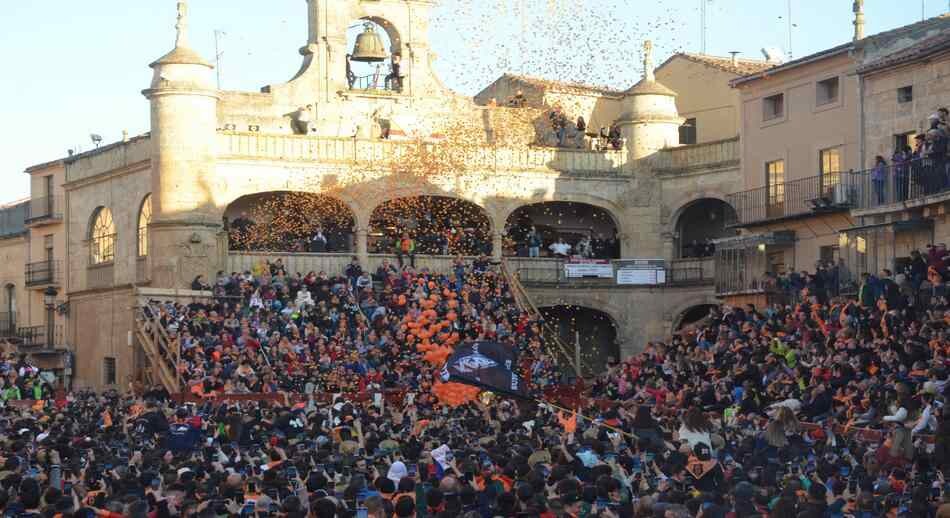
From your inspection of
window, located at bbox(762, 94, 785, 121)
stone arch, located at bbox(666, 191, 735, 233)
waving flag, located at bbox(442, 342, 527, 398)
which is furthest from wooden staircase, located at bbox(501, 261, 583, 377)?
waving flag, located at bbox(442, 342, 527, 398)

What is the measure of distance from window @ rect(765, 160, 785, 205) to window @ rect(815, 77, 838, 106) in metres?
2.32

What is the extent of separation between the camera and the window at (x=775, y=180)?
49.7m

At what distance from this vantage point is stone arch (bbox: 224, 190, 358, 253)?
5372 centimetres

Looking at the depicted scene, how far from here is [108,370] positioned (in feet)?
179

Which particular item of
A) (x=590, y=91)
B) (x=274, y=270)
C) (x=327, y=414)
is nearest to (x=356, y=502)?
(x=327, y=414)

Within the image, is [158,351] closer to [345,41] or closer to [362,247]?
[362,247]

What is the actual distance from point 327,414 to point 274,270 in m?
18.1

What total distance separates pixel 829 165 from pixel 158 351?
1845 centimetres

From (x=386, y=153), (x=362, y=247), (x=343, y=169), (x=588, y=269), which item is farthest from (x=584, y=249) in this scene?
(x=343, y=169)

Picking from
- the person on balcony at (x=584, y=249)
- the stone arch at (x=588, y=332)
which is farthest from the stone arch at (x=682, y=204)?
the stone arch at (x=588, y=332)

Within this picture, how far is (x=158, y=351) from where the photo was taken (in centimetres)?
4766

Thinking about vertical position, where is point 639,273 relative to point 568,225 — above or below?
below

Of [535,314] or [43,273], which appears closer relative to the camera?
[535,314]

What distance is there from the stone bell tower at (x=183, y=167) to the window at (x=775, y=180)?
622 inches
